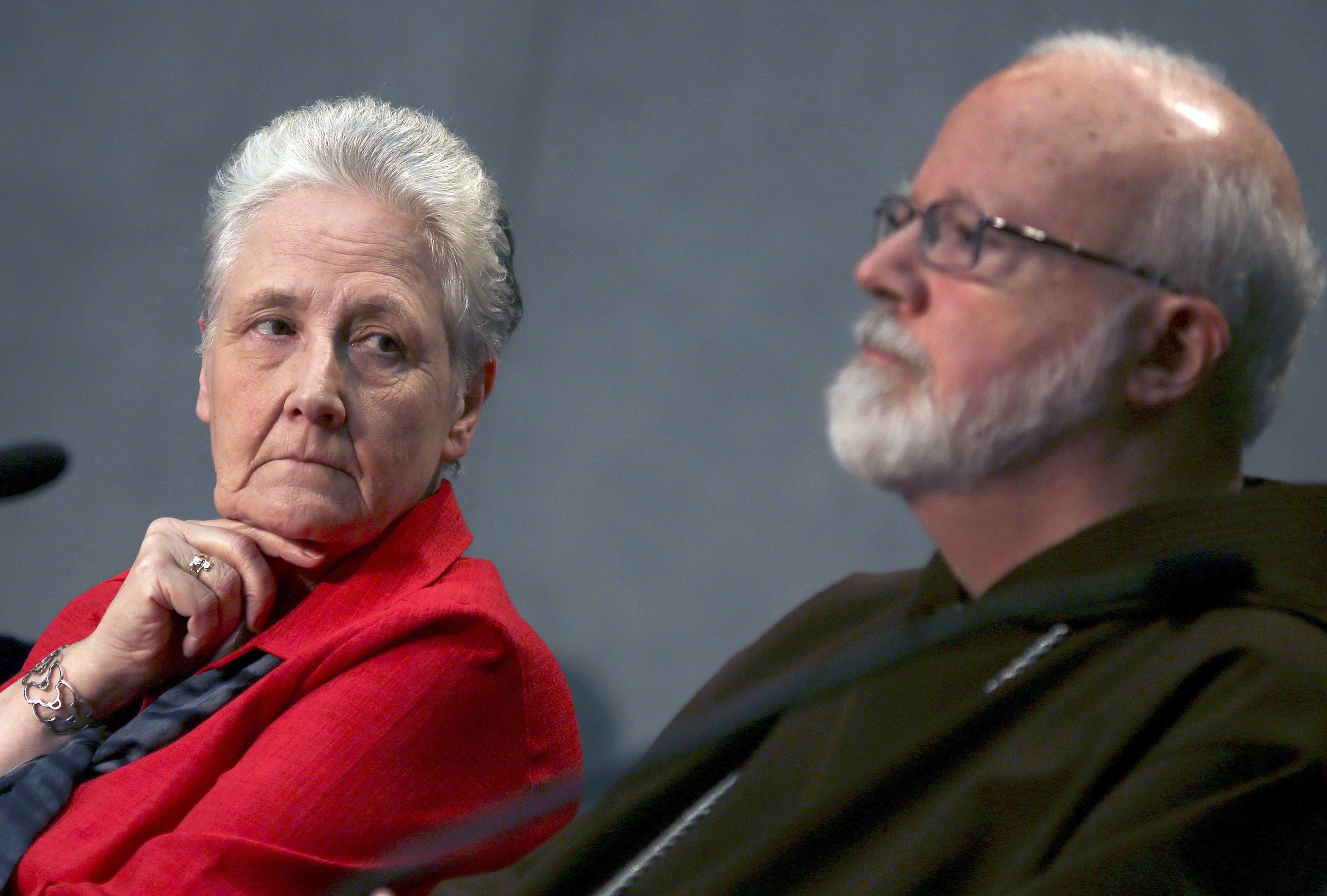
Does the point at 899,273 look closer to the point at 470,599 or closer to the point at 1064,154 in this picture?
the point at 1064,154

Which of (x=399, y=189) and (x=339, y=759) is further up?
(x=399, y=189)

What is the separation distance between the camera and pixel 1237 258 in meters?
0.95

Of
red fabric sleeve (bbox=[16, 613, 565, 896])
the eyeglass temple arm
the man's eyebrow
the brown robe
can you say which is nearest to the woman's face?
the man's eyebrow

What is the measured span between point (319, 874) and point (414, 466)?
18.7 inches

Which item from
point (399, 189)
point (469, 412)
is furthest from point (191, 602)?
point (399, 189)

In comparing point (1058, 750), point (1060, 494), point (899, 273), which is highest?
point (899, 273)

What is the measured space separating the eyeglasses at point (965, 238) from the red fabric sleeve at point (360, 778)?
Result: 0.59m

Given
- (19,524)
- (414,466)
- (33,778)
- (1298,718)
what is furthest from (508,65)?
(1298,718)

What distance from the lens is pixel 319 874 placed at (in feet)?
3.74

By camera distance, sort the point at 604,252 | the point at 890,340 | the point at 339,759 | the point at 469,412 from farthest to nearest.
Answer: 1. the point at 604,252
2. the point at 469,412
3. the point at 339,759
4. the point at 890,340

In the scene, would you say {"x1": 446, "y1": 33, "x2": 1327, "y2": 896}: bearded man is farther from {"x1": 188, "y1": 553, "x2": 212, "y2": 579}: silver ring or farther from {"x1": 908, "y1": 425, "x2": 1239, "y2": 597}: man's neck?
{"x1": 188, "y1": 553, "x2": 212, "y2": 579}: silver ring

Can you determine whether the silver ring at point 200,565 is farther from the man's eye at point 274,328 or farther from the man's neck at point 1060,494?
the man's neck at point 1060,494

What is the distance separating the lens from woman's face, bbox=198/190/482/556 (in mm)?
1380

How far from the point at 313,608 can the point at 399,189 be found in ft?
1.60
